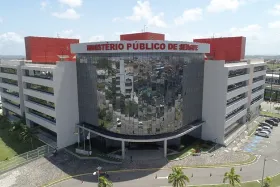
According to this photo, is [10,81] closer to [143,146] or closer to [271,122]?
[143,146]

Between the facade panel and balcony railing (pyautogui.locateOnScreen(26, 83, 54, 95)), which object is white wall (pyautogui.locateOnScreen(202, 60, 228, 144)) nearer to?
the facade panel

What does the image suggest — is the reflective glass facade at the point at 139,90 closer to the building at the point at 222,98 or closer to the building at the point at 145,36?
the building at the point at 222,98

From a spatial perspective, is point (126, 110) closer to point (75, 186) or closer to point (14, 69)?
point (75, 186)

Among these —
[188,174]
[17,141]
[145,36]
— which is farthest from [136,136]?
[17,141]

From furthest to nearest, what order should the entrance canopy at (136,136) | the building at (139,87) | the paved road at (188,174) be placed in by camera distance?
the entrance canopy at (136,136) < the building at (139,87) < the paved road at (188,174)

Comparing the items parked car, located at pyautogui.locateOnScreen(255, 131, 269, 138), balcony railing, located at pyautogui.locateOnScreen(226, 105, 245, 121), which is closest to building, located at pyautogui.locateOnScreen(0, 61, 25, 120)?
balcony railing, located at pyautogui.locateOnScreen(226, 105, 245, 121)

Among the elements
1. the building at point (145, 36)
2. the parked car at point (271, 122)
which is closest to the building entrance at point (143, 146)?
the building at point (145, 36)
